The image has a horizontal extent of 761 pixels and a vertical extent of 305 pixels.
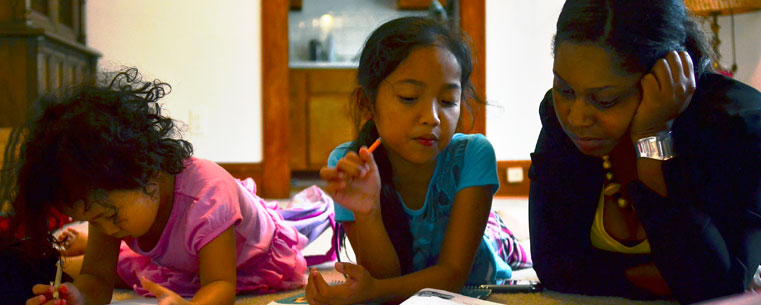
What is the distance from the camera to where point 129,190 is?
2.72ft

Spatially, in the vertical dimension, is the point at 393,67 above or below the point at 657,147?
above

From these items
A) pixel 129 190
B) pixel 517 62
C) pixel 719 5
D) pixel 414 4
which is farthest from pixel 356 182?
pixel 414 4

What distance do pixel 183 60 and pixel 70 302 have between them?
2.05m

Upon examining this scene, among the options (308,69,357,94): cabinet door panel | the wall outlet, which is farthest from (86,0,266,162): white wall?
(308,69,357,94): cabinet door panel

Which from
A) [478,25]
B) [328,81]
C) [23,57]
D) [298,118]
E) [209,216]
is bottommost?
[209,216]

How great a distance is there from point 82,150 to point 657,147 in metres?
0.73

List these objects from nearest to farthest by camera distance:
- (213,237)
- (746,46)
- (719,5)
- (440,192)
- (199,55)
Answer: (213,237)
(440,192)
(719,5)
(746,46)
(199,55)

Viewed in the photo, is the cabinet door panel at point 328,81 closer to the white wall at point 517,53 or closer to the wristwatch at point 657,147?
the white wall at point 517,53

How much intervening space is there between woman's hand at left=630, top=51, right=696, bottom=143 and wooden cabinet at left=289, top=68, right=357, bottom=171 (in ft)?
12.2

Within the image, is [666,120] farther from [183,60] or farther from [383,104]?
[183,60]

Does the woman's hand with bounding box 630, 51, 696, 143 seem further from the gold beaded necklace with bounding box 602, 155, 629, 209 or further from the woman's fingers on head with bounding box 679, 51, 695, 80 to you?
the gold beaded necklace with bounding box 602, 155, 629, 209

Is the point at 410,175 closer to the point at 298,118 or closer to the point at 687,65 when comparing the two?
the point at 687,65

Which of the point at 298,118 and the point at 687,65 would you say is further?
the point at 298,118

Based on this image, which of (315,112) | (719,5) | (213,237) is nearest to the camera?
(213,237)
